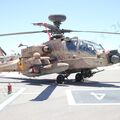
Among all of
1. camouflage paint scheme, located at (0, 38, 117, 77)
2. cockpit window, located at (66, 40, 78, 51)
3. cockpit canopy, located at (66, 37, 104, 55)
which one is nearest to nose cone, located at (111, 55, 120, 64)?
camouflage paint scheme, located at (0, 38, 117, 77)

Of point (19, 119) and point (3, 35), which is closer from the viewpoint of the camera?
point (19, 119)

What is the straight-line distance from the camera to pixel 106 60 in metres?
22.6

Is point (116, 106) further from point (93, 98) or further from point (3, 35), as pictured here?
point (3, 35)

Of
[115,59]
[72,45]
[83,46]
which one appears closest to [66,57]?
[72,45]

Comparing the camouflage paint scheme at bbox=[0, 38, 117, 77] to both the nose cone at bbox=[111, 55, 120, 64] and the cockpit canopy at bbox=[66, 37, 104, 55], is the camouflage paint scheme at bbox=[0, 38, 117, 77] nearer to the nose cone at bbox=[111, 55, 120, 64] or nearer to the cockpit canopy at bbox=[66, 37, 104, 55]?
the cockpit canopy at bbox=[66, 37, 104, 55]

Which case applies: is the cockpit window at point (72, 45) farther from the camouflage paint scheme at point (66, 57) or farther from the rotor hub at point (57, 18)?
Result: the rotor hub at point (57, 18)

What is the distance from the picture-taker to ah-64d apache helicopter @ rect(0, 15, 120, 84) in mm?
22812

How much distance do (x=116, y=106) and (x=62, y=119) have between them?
11.0ft

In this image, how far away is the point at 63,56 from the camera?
2431 cm

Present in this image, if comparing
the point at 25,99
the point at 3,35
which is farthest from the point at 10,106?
the point at 3,35

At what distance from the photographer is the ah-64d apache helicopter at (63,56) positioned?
22.8 meters

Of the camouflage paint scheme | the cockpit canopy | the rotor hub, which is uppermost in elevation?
the rotor hub

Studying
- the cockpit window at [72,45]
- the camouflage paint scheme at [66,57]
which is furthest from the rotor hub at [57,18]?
the camouflage paint scheme at [66,57]

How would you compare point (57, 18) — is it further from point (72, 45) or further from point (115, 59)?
point (115, 59)
